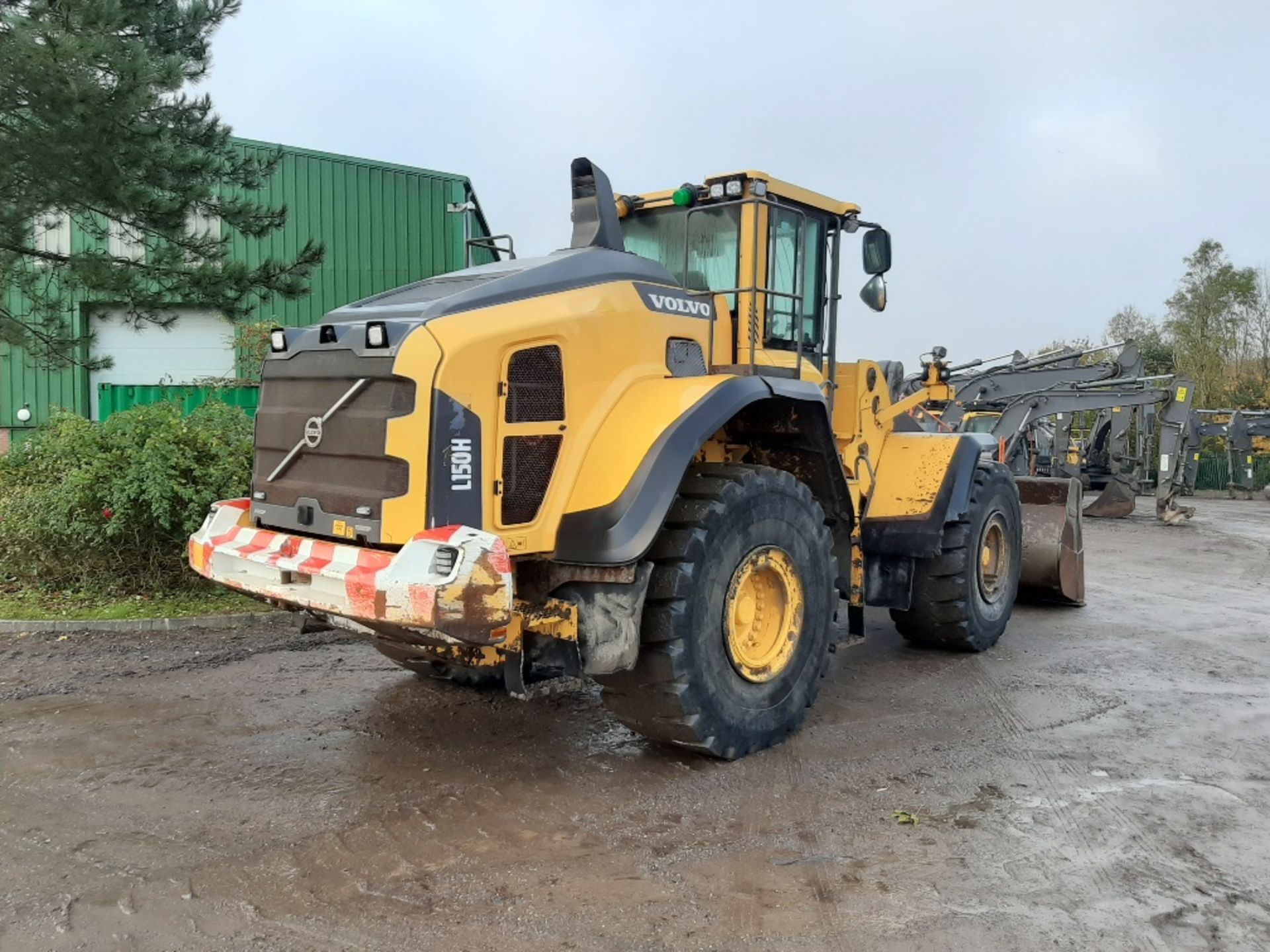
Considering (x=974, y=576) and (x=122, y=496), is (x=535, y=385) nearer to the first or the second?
(x=974, y=576)

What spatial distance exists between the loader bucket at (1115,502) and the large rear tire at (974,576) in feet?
45.1

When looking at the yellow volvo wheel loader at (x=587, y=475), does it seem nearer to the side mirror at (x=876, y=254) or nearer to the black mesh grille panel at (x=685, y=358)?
the black mesh grille panel at (x=685, y=358)

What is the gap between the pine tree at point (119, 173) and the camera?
22.8 ft

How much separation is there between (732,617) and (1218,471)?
106 feet

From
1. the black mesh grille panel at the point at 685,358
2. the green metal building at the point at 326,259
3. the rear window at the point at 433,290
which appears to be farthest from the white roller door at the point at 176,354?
the black mesh grille panel at the point at 685,358

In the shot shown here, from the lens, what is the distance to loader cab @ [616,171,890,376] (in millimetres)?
5273

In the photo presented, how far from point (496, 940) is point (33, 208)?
7.53m

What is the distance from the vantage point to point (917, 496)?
6.43 metres

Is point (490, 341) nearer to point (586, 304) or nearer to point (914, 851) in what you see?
point (586, 304)

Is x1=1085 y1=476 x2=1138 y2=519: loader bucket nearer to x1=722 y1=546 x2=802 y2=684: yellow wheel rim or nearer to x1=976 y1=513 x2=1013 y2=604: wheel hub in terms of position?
x1=976 y1=513 x2=1013 y2=604: wheel hub

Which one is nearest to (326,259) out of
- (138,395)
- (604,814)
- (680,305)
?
(138,395)

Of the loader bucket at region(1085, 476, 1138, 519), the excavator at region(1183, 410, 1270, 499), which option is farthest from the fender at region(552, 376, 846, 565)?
the excavator at region(1183, 410, 1270, 499)

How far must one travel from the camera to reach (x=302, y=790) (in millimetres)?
4254

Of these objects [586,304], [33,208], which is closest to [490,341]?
[586,304]
